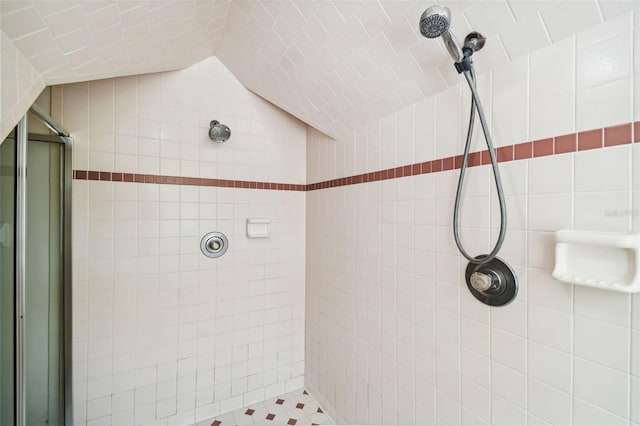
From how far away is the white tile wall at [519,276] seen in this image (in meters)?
0.80

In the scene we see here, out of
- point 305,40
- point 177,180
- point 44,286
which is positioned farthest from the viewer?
point 177,180

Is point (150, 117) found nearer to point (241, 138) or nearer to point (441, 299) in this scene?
point (241, 138)

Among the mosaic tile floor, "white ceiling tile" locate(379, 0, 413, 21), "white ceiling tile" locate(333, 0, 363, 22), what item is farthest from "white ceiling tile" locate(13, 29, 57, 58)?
the mosaic tile floor

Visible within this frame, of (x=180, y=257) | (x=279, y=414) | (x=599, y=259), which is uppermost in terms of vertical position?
(x=599, y=259)

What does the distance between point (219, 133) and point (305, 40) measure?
0.94m

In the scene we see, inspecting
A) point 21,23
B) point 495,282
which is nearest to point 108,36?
point 21,23

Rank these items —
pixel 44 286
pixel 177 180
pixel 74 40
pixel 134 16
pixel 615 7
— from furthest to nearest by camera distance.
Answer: pixel 177 180
pixel 44 286
pixel 134 16
pixel 74 40
pixel 615 7

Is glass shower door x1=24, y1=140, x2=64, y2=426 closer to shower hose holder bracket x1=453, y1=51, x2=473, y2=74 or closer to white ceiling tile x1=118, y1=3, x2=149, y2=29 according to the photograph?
white ceiling tile x1=118, y1=3, x2=149, y2=29

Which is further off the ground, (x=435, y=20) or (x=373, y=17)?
(x=373, y=17)

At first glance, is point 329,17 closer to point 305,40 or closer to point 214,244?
point 305,40

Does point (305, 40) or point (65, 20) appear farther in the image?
point (305, 40)

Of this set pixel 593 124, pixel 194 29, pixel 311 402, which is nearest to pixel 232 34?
pixel 194 29

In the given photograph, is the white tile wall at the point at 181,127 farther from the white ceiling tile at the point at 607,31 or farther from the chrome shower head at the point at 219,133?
the white ceiling tile at the point at 607,31

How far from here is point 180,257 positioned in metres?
2.04
